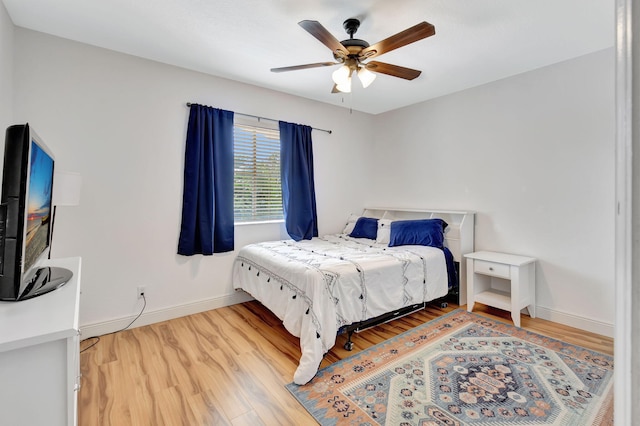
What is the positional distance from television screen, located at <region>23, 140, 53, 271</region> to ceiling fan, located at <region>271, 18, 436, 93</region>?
144 cm

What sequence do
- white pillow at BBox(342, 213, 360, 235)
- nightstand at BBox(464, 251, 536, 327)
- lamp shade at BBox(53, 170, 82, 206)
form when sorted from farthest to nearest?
white pillow at BBox(342, 213, 360, 235), nightstand at BBox(464, 251, 536, 327), lamp shade at BBox(53, 170, 82, 206)

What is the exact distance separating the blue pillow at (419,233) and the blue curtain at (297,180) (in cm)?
107

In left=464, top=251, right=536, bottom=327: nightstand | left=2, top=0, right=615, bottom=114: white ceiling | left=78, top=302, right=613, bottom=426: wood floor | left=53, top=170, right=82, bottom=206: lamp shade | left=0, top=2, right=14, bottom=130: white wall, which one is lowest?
left=78, top=302, right=613, bottom=426: wood floor

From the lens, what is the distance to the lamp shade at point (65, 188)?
181 centimetres

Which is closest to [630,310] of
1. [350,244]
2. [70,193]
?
[70,193]

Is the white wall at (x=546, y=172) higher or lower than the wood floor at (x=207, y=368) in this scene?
higher

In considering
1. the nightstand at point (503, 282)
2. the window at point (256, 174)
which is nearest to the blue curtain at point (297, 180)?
the window at point (256, 174)

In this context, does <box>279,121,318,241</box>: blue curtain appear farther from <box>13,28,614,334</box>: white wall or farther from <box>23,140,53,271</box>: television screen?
<box>23,140,53,271</box>: television screen

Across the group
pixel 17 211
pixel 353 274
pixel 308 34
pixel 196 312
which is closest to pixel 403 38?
pixel 308 34

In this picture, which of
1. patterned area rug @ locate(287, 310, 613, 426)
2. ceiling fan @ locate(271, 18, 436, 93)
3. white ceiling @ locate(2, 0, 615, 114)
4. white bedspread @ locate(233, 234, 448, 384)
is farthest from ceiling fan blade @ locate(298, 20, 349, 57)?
patterned area rug @ locate(287, 310, 613, 426)

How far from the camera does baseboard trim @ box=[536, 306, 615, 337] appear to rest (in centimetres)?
247

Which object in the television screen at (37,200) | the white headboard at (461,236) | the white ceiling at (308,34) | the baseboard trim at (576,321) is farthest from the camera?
the white headboard at (461,236)

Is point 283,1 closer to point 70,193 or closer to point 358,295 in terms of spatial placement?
point 70,193

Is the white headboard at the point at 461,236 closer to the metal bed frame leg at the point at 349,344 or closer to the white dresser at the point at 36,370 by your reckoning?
the metal bed frame leg at the point at 349,344
